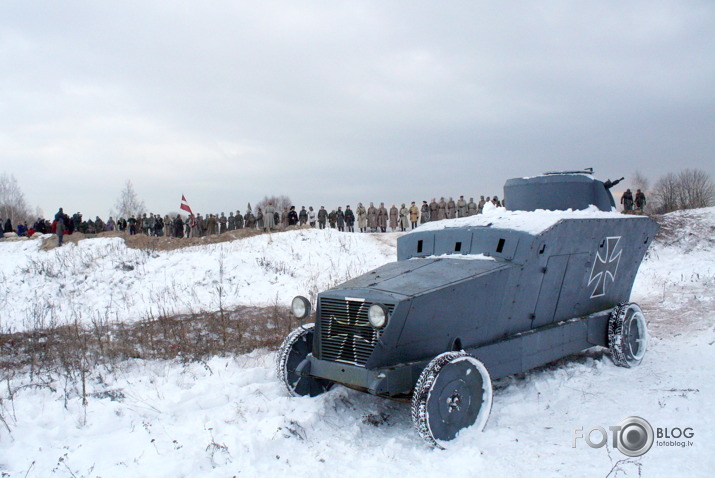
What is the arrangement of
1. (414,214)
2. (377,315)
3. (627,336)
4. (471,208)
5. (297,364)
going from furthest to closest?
(414,214), (471,208), (627,336), (297,364), (377,315)

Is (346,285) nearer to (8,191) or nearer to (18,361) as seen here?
(18,361)

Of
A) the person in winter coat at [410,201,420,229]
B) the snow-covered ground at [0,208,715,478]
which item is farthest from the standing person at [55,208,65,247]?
the snow-covered ground at [0,208,715,478]

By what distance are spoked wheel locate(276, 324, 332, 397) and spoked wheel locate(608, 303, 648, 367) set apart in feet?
13.4

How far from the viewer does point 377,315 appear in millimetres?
5164

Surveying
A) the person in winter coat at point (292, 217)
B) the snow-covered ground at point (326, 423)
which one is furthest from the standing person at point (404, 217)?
the snow-covered ground at point (326, 423)

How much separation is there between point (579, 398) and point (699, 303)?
7.87 m

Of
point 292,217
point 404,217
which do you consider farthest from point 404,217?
point 292,217

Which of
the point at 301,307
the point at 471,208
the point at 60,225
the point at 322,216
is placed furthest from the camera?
the point at 322,216

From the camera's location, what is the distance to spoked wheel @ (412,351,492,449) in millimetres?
5047

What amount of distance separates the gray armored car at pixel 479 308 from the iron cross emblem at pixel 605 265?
2 cm

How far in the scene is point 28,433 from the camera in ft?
17.1

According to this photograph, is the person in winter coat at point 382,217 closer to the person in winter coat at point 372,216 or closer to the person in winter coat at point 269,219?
the person in winter coat at point 372,216

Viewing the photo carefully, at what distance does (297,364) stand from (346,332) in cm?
108

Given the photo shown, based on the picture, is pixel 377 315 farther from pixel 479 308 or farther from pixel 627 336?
pixel 627 336
